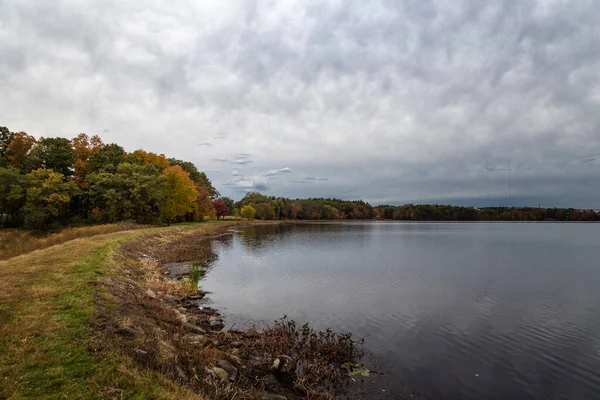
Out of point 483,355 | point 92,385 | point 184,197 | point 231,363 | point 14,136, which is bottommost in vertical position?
point 483,355

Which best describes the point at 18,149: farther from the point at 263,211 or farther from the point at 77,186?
the point at 263,211

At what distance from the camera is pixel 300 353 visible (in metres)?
13.1

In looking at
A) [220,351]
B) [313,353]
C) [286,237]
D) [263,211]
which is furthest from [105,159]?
[263,211]

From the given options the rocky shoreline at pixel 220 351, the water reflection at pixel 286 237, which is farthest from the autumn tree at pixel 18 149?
the rocky shoreline at pixel 220 351

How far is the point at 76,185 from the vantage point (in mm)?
56969

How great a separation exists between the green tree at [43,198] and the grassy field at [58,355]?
147 ft

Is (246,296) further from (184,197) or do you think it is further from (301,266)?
(184,197)

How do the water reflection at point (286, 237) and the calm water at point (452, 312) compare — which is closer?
the calm water at point (452, 312)

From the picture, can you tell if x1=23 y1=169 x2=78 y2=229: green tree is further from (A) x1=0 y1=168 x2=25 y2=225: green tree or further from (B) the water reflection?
(B) the water reflection

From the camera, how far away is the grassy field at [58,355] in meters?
6.89

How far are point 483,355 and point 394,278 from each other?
53.2 ft

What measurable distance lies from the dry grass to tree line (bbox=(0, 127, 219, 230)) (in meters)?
4.27

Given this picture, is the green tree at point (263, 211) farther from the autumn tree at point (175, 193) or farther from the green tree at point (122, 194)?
the green tree at point (122, 194)

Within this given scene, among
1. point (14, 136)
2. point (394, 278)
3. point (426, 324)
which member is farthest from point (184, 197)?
point (426, 324)
